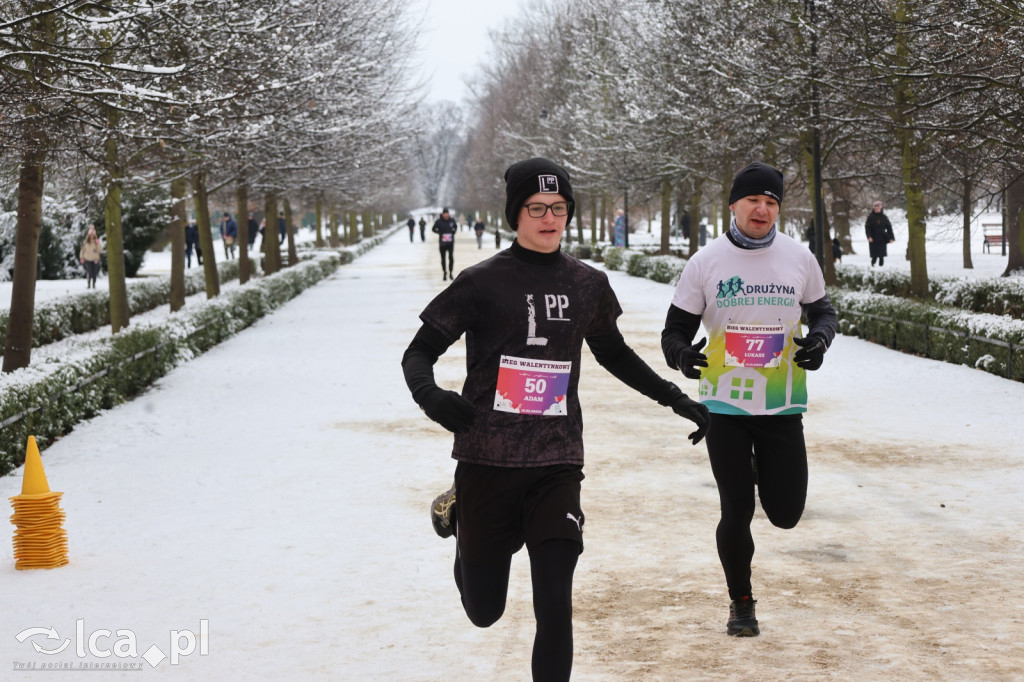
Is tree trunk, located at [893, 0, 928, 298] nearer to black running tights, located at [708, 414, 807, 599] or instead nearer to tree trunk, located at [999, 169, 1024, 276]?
tree trunk, located at [999, 169, 1024, 276]

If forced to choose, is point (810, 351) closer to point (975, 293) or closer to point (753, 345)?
point (753, 345)

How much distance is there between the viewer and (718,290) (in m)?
5.50

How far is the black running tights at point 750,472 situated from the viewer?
5293 millimetres

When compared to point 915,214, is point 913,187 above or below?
above

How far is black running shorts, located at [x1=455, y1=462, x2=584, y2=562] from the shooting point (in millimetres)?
4234

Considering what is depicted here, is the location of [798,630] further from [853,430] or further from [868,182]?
[868,182]

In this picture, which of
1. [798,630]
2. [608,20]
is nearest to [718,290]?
[798,630]

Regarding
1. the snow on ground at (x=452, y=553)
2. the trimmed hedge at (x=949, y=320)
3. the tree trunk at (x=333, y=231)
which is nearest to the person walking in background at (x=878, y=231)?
the trimmed hedge at (x=949, y=320)

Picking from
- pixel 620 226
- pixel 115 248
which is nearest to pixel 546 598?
pixel 115 248

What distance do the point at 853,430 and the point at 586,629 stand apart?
19.8 ft

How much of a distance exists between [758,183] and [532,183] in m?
1.41

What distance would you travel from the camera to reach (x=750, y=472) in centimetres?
535

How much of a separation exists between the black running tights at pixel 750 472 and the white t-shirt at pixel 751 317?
0.07 metres

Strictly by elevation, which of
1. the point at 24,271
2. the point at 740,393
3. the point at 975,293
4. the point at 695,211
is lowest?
the point at 975,293
